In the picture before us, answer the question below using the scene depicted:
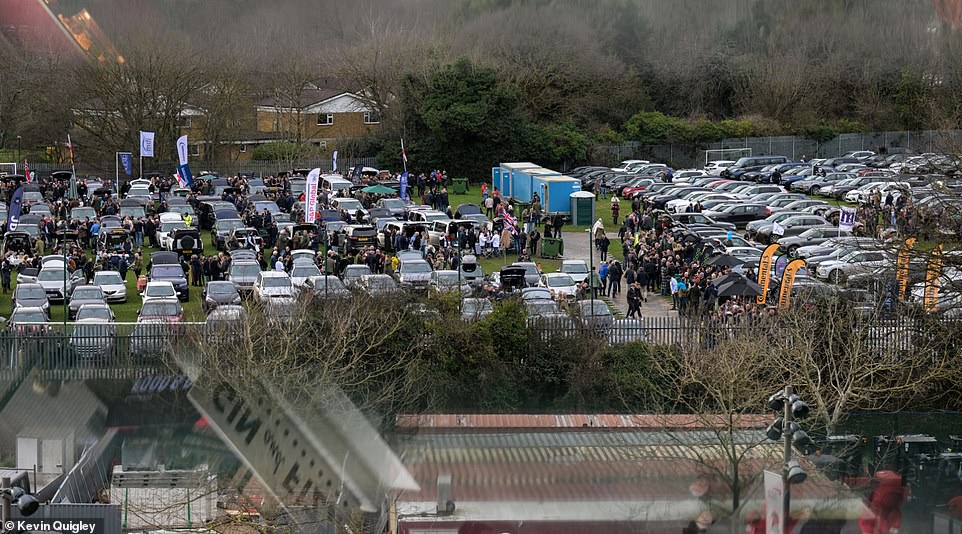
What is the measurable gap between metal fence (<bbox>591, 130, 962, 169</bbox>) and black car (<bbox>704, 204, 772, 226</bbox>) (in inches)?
728

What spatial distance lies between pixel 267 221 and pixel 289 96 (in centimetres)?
2872

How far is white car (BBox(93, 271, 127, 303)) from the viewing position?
119 feet

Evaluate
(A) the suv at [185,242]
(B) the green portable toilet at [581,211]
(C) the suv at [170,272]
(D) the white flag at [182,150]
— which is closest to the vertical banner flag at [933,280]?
(C) the suv at [170,272]

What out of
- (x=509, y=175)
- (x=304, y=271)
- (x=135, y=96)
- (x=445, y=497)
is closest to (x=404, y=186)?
(x=509, y=175)

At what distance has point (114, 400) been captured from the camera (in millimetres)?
27219

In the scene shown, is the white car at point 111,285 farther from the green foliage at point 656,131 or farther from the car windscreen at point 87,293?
the green foliage at point 656,131

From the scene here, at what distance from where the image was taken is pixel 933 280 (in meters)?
28.4

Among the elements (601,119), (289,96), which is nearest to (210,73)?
(289,96)

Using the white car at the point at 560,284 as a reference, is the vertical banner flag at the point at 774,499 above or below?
below

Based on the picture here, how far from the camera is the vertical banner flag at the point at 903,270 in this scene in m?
28.6

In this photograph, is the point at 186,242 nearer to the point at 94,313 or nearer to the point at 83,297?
the point at 83,297

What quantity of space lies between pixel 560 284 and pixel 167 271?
11218mm

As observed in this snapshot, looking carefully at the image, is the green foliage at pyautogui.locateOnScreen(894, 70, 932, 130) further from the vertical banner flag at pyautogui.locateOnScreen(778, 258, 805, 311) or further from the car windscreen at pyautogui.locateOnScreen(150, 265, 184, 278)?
the car windscreen at pyautogui.locateOnScreen(150, 265, 184, 278)

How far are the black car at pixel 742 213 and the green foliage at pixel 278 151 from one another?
25.2m
